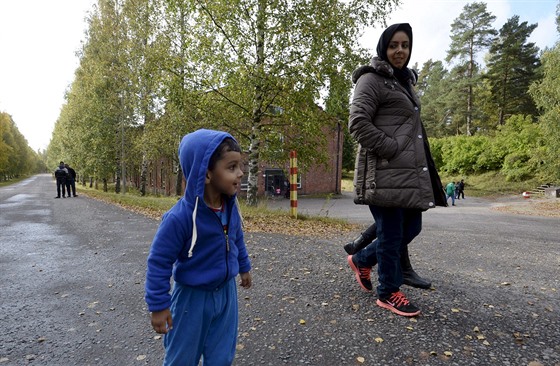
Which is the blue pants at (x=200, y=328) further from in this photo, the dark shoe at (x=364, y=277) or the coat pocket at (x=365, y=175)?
the dark shoe at (x=364, y=277)

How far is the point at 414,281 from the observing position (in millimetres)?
3516

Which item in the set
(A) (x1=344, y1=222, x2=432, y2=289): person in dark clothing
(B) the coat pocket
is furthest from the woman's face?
(A) (x1=344, y1=222, x2=432, y2=289): person in dark clothing

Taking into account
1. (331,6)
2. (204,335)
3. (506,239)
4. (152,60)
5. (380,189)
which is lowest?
(506,239)

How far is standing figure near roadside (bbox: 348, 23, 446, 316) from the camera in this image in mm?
2805

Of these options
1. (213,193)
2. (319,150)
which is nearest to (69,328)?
(213,193)

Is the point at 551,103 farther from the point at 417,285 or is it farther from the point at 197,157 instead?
the point at 197,157

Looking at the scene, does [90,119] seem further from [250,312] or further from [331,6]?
[250,312]

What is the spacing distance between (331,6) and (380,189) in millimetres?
8649

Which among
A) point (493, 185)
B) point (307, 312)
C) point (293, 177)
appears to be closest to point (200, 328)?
point (307, 312)

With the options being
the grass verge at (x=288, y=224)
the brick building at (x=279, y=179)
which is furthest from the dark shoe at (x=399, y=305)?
the brick building at (x=279, y=179)

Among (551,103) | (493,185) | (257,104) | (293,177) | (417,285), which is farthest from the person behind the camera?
(493,185)

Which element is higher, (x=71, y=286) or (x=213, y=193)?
(x=213, y=193)

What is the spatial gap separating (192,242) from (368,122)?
1.81 meters

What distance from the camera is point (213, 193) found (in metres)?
1.88
